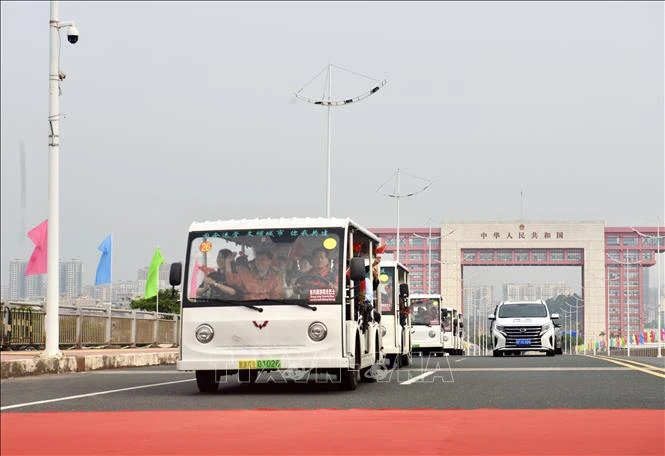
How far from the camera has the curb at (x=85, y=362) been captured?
48.4 ft

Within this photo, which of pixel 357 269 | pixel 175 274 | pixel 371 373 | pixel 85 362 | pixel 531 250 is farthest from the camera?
pixel 531 250

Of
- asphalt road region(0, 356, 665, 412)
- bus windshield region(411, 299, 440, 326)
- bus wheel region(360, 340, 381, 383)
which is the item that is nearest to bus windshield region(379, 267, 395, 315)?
bus wheel region(360, 340, 381, 383)

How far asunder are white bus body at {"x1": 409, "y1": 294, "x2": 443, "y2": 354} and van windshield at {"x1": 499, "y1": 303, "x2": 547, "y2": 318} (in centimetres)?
291

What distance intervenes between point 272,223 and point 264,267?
665 millimetres

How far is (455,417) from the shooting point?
380 inches

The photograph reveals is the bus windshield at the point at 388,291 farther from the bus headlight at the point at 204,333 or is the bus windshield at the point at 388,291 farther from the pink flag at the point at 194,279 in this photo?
the bus headlight at the point at 204,333

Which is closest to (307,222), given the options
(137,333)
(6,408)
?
(6,408)

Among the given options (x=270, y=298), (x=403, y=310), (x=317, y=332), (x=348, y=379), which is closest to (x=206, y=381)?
(x=270, y=298)

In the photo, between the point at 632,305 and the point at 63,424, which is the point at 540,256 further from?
the point at 63,424

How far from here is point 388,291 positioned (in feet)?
81.9

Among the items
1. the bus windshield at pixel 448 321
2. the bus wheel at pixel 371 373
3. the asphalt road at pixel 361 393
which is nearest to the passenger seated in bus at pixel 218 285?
the asphalt road at pixel 361 393

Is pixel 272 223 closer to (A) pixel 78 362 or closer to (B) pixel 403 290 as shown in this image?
(A) pixel 78 362

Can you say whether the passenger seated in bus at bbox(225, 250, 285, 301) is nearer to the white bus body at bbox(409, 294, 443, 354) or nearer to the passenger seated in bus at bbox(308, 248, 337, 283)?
the passenger seated in bus at bbox(308, 248, 337, 283)

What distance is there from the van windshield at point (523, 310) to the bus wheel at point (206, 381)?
2866 cm
